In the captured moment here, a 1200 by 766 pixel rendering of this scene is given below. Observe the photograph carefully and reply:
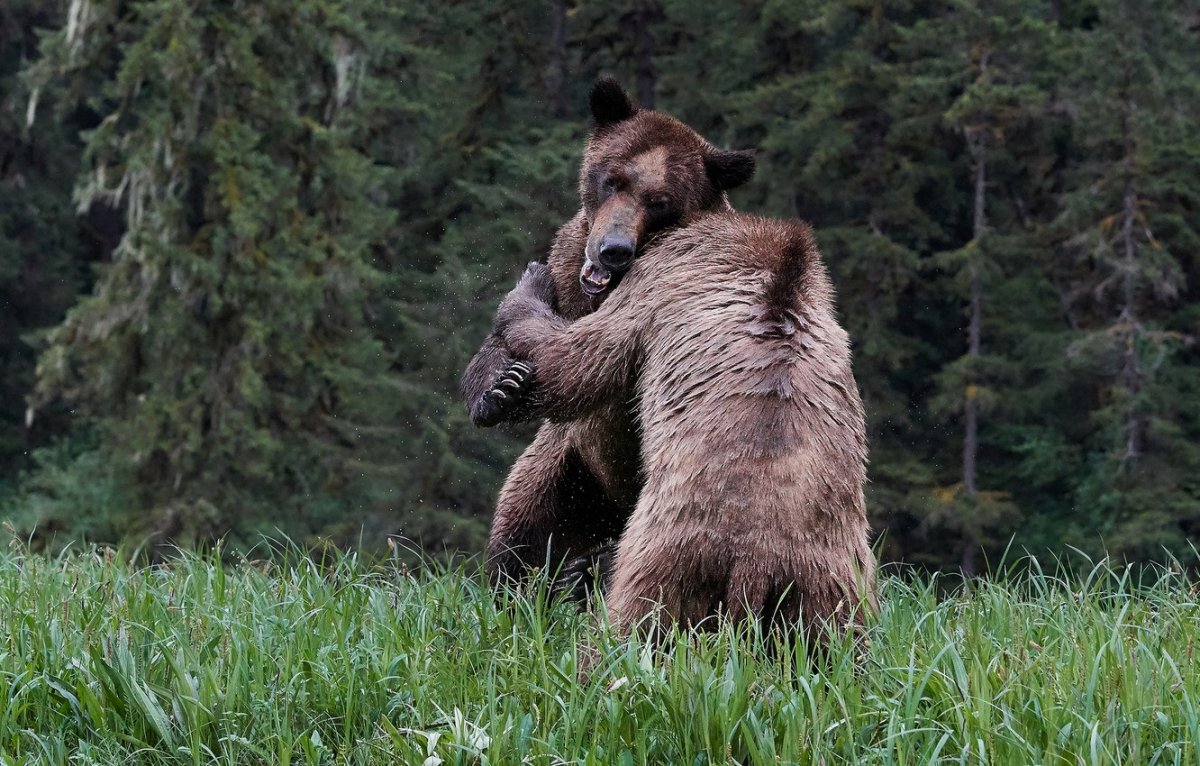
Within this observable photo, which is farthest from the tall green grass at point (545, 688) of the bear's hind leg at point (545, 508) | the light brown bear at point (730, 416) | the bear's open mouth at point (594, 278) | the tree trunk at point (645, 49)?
the tree trunk at point (645, 49)

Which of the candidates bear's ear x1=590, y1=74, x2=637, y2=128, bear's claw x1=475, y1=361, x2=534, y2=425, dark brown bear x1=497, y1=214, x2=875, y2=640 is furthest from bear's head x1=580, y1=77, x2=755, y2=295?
bear's claw x1=475, y1=361, x2=534, y2=425

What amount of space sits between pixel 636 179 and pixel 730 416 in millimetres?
1081

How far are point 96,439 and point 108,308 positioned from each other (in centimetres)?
546

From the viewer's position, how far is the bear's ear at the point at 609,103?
460 centimetres

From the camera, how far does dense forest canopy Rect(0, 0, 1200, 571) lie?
17.6 metres

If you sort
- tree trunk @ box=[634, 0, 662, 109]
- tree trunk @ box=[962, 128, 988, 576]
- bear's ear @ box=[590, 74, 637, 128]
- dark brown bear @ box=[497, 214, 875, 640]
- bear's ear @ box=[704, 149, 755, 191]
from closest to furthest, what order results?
dark brown bear @ box=[497, 214, 875, 640] < bear's ear @ box=[704, 149, 755, 191] < bear's ear @ box=[590, 74, 637, 128] < tree trunk @ box=[962, 128, 988, 576] < tree trunk @ box=[634, 0, 662, 109]

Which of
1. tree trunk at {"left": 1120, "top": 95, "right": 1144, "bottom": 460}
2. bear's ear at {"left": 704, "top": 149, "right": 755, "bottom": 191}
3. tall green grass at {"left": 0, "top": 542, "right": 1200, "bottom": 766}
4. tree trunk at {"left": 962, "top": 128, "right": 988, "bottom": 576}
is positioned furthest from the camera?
tree trunk at {"left": 962, "top": 128, "right": 988, "bottom": 576}

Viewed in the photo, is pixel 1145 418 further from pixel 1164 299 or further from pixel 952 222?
pixel 952 222

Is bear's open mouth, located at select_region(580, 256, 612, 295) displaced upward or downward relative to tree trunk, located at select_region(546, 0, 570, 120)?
downward

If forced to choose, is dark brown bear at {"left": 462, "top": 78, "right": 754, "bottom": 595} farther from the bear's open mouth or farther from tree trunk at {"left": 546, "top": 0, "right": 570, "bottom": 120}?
tree trunk at {"left": 546, "top": 0, "right": 570, "bottom": 120}

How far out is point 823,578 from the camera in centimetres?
346

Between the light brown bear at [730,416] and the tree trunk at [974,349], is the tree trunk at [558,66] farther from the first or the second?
the light brown bear at [730,416]

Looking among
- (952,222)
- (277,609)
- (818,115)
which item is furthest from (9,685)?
(952,222)

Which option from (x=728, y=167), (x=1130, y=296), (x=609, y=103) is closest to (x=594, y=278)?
(x=728, y=167)
